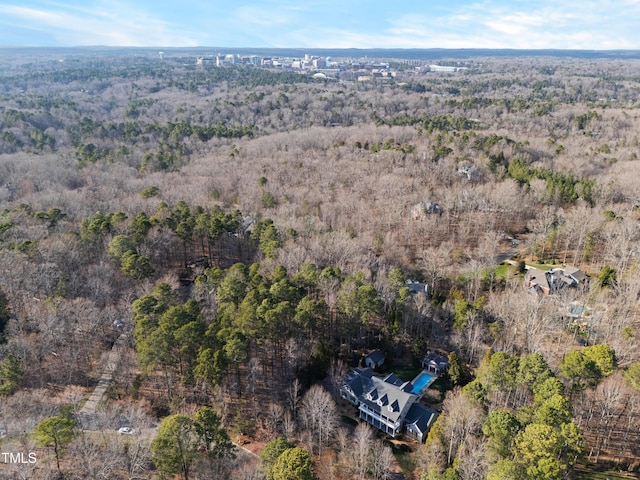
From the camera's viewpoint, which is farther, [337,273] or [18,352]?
[337,273]

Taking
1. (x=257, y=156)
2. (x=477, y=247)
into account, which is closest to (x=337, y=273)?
(x=477, y=247)

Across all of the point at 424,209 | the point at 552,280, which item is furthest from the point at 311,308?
the point at 424,209

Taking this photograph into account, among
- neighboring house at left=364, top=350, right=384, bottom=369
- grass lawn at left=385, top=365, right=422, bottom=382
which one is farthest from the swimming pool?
neighboring house at left=364, top=350, right=384, bottom=369

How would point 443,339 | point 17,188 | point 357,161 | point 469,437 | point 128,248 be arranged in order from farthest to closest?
1. point 357,161
2. point 17,188
3. point 128,248
4. point 443,339
5. point 469,437

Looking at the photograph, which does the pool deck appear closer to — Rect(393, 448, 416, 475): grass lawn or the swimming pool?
the swimming pool

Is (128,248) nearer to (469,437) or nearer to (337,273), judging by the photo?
(337,273)

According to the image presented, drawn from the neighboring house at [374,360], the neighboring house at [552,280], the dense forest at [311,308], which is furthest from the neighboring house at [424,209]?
the neighboring house at [374,360]

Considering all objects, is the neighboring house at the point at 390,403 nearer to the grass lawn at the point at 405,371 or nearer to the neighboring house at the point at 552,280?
the grass lawn at the point at 405,371
